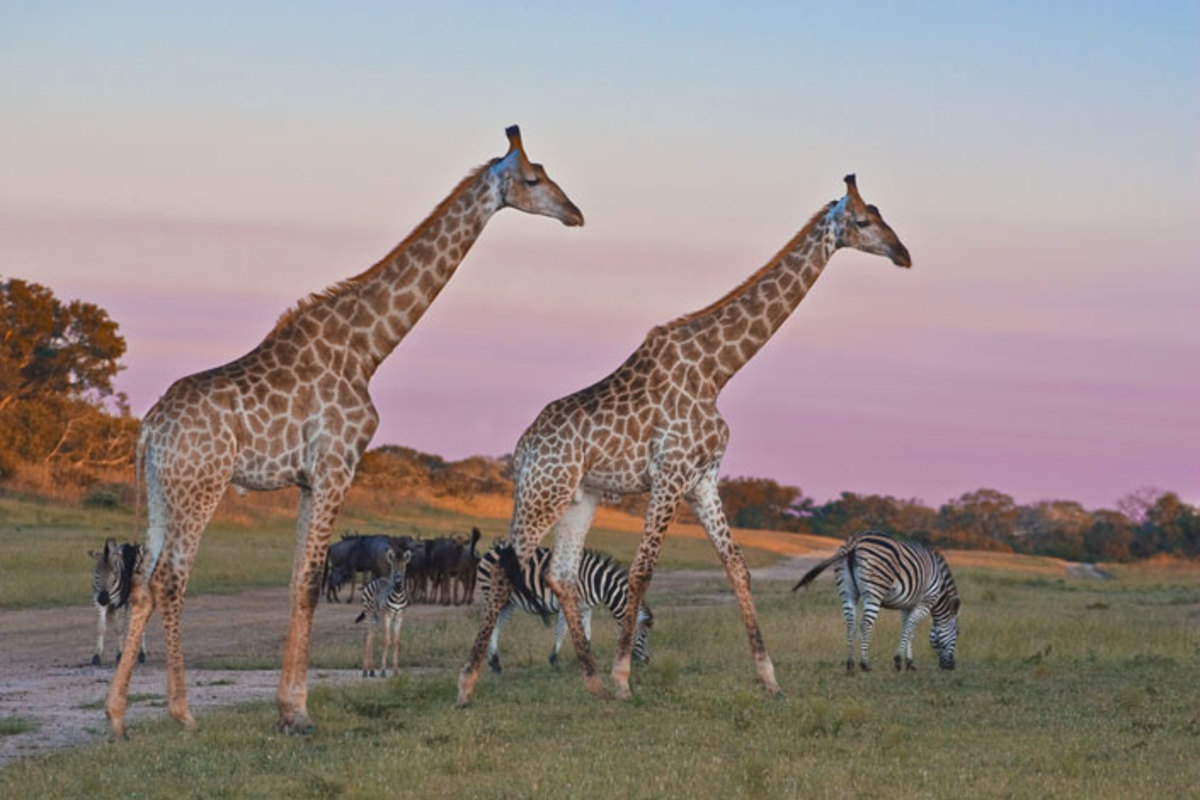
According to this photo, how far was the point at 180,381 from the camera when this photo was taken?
12.6 m

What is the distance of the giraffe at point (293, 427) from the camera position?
1230 cm

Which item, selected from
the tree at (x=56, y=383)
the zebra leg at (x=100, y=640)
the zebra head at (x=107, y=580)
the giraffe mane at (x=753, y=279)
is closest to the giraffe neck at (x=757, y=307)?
the giraffe mane at (x=753, y=279)

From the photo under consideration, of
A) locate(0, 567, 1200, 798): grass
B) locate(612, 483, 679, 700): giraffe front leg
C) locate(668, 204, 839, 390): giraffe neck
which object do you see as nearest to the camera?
locate(0, 567, 1200, 798): grass

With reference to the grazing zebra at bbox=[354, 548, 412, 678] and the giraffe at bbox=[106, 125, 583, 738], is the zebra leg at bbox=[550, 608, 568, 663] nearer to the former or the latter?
the grazing zebra at bbox=[354, 548, 412, 678]

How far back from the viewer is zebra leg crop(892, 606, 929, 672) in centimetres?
1770

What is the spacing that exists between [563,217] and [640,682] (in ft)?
14.7

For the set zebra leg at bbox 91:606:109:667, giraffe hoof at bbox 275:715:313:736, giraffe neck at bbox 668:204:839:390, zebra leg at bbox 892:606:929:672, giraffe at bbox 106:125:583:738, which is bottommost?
giraffe hoof at bbox 275:715:313:736

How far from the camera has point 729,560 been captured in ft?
46.9

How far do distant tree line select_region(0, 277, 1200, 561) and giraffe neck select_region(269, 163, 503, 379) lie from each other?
906 centimetres

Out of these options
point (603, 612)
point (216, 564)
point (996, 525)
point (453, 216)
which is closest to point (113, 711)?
point (453, 216)

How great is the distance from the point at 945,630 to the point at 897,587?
0.87 metres

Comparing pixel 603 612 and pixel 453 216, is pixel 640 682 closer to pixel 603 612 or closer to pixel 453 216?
pixel 453 216

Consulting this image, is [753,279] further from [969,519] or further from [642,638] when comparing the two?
[969,519]

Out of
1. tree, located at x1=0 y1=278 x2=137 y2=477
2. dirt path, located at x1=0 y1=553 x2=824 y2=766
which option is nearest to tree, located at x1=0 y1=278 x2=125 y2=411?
tree, located at x1=0 y1=278 x2=137 y2=477
